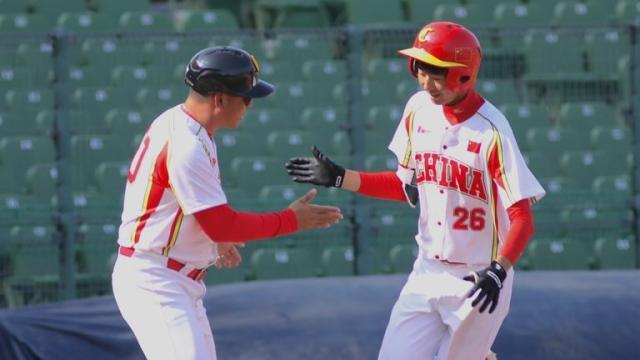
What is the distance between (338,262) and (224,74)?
3607 millimetres

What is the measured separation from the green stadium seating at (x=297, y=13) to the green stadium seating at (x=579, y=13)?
1953 mm

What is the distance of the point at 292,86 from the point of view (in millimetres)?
8273

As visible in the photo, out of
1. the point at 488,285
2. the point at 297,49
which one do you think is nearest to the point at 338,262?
the point at 297,49

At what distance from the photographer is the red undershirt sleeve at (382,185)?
490 centimetres

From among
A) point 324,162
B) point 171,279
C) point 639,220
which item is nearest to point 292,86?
point 639,220

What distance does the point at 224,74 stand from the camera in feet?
14.0

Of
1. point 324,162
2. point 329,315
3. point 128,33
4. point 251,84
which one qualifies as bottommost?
point 329,315

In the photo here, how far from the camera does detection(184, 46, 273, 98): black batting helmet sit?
428 centimetres

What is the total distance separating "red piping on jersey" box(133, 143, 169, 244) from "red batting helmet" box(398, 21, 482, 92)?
1.03 m

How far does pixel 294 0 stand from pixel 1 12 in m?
2.39

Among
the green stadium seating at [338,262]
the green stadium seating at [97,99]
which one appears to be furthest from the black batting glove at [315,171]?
the green stadium seating at [97,99]

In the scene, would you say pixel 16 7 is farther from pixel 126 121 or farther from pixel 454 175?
pixel 454 175

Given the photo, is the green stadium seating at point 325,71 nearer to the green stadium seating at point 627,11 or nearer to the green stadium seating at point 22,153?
the green stadium seating at point 22,153

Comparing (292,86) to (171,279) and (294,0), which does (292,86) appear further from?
(171,279)
